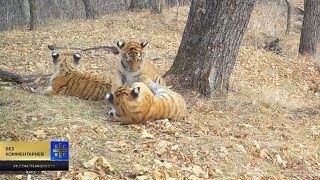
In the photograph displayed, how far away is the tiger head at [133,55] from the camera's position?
7.23 metres

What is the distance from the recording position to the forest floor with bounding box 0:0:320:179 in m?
5.09

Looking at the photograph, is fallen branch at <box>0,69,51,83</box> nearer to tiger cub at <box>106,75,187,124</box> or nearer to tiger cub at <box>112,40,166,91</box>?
tiger cub at <box>112,40,166,91</box>

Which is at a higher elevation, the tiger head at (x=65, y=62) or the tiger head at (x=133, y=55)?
the tiger head at (x=133, y=55)

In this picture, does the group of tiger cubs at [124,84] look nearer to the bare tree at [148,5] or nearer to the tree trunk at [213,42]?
the tree trunk at [213,42]

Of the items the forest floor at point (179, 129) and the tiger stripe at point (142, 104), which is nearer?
the forest floor at point (179, 129)

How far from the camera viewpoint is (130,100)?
616 cm

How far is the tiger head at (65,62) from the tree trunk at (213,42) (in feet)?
5.32

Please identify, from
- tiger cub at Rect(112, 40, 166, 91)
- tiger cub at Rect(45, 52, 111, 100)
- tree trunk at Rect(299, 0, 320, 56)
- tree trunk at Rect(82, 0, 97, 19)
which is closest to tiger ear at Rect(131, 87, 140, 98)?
tiger cub at Rect(112, 40, 166, 91)

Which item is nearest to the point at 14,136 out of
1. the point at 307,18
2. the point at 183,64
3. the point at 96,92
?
the point at 96,92

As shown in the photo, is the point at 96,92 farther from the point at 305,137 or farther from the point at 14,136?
the point at 305,137

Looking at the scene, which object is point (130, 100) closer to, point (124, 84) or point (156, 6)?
point (124, 84)

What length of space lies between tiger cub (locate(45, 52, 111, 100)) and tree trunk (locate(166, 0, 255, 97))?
1388 millimetres

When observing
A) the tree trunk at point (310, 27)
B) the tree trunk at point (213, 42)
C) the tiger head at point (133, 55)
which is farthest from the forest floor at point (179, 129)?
the tree trunk at point (310, 27)
